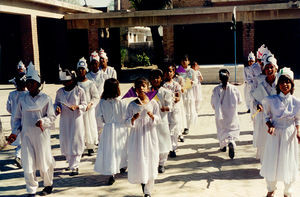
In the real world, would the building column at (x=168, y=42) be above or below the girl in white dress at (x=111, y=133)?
above

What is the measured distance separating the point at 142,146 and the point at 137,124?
34 cm

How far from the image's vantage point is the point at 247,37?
69.1ft

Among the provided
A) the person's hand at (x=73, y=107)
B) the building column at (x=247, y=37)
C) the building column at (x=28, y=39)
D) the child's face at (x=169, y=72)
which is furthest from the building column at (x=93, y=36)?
the person's hand at (x=73, y=107)

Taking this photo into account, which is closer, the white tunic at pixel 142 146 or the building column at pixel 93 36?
the white tunic at pixel 142 146

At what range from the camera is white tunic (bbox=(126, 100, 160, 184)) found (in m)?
5.77

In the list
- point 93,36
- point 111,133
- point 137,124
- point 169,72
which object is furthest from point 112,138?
point 93,36

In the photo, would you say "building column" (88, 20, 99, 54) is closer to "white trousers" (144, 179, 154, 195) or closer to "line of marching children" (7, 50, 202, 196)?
"line of marching children" (7, 50, 202, 196)

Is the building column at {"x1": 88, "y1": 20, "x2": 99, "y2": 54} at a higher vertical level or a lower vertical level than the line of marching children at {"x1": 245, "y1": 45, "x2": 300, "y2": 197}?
higher

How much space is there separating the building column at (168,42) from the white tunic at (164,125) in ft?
48.8

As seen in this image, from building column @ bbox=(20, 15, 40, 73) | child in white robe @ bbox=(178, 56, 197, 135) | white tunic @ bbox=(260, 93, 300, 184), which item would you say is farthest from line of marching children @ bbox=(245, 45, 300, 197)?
building column @ bbox=(20, 15, 40, 73)

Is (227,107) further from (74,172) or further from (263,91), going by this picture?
(74,172)

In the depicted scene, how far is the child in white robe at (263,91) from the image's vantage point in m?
6.42

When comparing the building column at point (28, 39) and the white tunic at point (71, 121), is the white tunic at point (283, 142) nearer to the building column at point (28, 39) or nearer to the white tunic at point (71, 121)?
the white tunic at point (71, 121)

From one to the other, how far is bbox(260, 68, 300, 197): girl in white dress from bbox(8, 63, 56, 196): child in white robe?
3.24 meters
